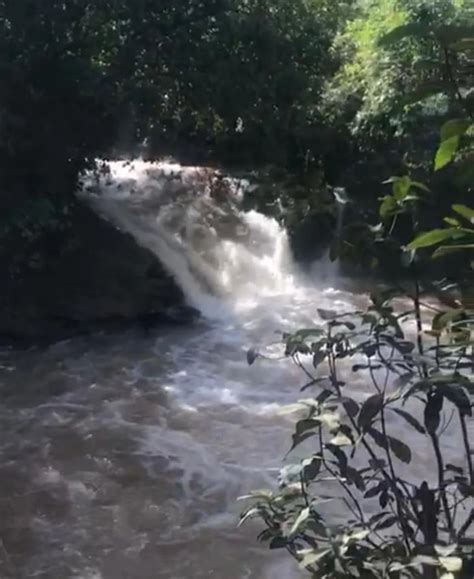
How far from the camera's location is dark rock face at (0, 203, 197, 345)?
877 centimetres

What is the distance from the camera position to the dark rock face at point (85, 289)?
877 centimetres

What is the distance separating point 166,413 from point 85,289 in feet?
8.74

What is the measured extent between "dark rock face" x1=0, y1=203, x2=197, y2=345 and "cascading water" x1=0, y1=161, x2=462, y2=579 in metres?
0.26

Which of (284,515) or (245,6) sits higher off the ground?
(245,6)

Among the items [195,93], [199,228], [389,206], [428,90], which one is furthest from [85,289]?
[428,90]

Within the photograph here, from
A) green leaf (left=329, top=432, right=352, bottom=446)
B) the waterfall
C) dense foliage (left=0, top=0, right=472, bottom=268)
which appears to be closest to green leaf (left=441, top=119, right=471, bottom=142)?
green leaf (left=329, top=432, right=352, bottom=446)

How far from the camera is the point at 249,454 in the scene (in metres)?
5.93

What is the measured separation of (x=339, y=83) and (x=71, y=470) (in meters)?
6.10

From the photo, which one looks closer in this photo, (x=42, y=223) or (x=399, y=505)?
(x=399, y=505)

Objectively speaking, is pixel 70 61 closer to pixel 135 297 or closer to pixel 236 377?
pixel 135 297

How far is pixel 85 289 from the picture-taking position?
29.8ft

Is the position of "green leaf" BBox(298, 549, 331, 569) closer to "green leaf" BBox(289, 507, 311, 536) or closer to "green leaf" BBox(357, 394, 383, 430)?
"green leaf" BBox(289, 507, 311, 536)

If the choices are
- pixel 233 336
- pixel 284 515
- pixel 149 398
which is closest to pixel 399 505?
pixel 284 515

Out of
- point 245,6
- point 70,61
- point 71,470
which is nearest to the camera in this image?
point 71,470
